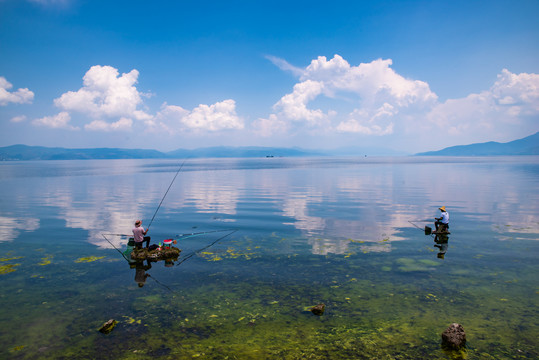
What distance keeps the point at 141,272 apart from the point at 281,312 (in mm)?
9320

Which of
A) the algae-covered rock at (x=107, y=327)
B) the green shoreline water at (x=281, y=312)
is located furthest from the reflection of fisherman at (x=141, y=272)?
the algae-covered rock at (x=107, y=327)

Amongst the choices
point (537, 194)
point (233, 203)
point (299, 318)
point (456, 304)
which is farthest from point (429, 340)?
point (537, 194)

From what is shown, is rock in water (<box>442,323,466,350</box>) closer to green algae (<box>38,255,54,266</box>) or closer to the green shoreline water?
the green shoreline water

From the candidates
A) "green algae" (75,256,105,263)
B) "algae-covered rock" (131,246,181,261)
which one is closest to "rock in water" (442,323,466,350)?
"algae-covered rock" (131,246,181,261)

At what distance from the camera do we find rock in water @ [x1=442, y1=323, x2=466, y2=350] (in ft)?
34.5

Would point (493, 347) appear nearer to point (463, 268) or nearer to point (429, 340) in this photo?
point (429, 340)

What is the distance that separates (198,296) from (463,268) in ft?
48.5

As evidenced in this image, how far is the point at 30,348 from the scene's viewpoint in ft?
35.5

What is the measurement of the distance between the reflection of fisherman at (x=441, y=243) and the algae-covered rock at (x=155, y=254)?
56.4ft

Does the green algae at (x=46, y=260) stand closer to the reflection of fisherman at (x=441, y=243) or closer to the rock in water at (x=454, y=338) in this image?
the rock in water at (x=454, y=338)

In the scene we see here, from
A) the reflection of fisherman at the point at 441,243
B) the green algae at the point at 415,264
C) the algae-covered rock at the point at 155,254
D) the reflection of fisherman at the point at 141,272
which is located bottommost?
the reflection of fisherman at the point at 141,272

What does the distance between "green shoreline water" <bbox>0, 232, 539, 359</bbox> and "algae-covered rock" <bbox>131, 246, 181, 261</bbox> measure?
1.47 meters

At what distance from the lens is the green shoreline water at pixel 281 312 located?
10766 millimetres

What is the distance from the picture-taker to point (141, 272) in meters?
18.2
